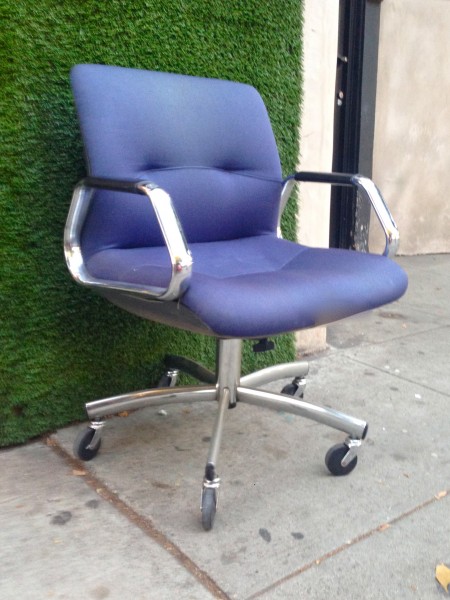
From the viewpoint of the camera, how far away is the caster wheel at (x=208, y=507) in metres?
1.36

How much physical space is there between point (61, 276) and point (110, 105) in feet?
1.53

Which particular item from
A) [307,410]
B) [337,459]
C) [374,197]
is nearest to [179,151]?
[374,197]

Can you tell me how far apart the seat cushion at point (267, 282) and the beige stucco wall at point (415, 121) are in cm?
286

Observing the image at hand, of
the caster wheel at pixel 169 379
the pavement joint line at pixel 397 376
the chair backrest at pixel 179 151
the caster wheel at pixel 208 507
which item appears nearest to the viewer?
the caster wheel at pixel 208 507

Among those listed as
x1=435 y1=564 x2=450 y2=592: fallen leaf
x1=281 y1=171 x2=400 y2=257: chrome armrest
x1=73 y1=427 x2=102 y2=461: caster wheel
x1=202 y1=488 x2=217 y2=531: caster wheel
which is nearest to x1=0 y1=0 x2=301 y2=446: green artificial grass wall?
x1=73 y1=427 x2=102 y2=461: caster wheel

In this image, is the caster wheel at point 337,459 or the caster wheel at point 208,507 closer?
the caster wheel at point 208,507

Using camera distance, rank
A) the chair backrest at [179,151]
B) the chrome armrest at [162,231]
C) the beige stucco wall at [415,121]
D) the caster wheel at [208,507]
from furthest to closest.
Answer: the beige stucco wall at [415,121] < the chair backrest at [179,151] < the caster wheel at [208,507] < the chrome armrest at [162,231]

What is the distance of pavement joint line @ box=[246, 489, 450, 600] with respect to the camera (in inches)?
48.0

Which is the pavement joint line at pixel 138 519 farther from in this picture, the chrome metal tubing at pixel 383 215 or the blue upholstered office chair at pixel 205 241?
the chrome metal tubing at pixel 383 215

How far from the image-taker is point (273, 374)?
1862mm

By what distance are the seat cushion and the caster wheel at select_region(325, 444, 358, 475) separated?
0.39 m

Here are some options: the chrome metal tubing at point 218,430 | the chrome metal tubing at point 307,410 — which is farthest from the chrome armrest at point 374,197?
the chrome metal tubing at point 218,430

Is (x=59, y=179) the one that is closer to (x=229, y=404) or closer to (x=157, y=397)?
(x=157, y=397)

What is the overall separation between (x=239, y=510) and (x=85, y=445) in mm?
437
